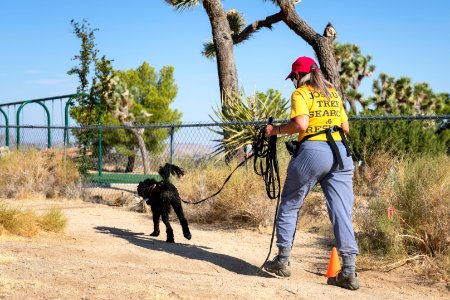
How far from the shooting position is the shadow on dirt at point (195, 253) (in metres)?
Result: 7.23

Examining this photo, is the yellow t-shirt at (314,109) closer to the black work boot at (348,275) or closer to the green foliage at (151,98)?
the black work boot at (348,275)

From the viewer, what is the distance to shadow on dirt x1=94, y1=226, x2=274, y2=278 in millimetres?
7229

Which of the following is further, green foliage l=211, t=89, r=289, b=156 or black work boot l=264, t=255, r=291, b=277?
green foliage l=211, t=89, r=289, b=156

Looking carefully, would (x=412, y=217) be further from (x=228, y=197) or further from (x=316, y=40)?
(x=316, y=40)

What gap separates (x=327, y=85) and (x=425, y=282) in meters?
2.28

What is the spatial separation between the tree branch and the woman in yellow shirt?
12.0 metres

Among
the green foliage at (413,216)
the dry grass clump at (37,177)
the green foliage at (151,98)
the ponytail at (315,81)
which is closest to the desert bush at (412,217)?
the green foliage at (413,216)

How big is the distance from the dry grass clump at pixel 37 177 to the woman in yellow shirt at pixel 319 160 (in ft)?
28.6

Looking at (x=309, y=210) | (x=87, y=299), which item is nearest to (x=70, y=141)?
(x=309, y=210)

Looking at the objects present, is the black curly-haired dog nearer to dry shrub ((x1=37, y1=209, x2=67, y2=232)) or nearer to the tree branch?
dry shrub ((x1=37, y1=209, x2=67, y2=232))

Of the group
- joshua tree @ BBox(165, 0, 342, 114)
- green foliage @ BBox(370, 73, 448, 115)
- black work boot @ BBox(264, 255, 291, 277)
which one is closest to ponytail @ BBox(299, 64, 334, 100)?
black work boot @ BBox(264, 255, 291, 277)

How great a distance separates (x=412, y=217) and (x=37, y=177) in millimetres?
9431

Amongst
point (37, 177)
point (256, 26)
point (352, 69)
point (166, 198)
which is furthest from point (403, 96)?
point (166, 198)

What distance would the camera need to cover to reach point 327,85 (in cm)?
646
